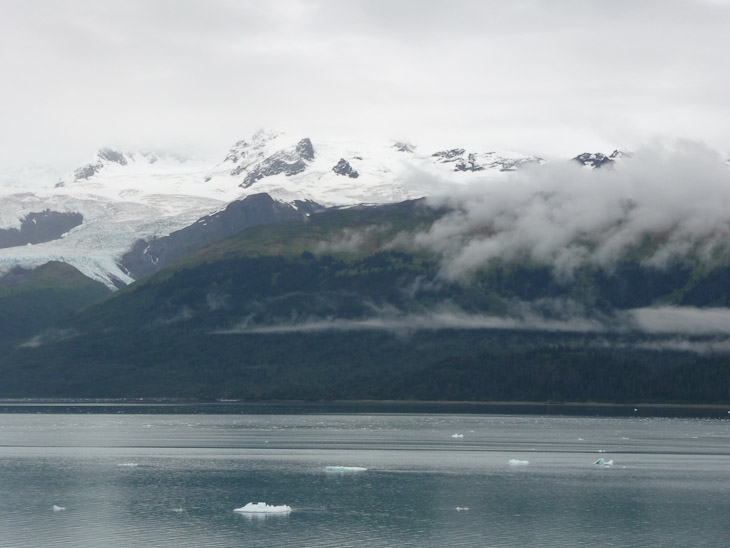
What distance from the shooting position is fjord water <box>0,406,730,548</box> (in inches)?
4055

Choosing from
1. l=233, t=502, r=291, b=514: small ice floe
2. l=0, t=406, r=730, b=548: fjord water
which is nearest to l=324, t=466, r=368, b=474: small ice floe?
l=0, t=406, r=730, b=548: fjord water

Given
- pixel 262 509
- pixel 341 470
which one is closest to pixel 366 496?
pixel 262 509

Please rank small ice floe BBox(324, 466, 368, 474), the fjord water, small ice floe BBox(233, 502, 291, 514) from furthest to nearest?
1. small ice floe BBox(324, 466, 368, 474)
2. small ice floe BBox(233, 502, 291, 514)
3. the fjord water

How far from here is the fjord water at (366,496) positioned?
10300 cm

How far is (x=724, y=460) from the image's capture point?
173 meters

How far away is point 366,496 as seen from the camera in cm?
12775

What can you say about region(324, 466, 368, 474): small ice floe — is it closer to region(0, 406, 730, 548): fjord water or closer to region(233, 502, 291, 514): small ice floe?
region(0, 406, 730, 548): fjord water

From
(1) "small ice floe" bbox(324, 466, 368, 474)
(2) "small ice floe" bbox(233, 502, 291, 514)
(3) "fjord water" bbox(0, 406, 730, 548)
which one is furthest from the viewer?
(1) "small ice floe" bbox(324, 466, 368, 474)

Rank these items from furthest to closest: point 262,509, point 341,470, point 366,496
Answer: point 341,470, point 366,496, point 262,509

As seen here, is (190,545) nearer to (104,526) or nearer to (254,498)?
(104,526)

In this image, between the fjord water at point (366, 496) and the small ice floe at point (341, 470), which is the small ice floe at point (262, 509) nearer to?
the fjord water at point (366, 496)

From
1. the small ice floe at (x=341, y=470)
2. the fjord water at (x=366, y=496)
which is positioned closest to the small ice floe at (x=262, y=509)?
the fjord water at (x=366, y=496)

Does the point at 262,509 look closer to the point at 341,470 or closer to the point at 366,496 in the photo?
the point at 366,496

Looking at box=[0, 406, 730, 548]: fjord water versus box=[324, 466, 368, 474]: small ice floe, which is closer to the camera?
box=[0, 406, 730, 548]: fjord water
